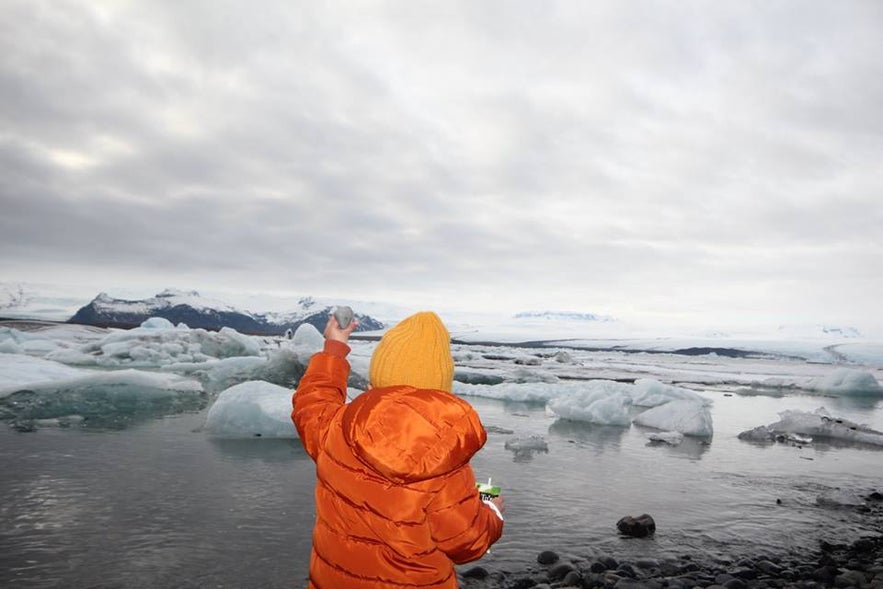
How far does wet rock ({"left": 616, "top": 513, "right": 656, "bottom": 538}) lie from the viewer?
18.5ft

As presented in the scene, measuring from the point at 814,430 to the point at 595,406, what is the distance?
478cm

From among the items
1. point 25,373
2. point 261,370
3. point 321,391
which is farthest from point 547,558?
point 261,370

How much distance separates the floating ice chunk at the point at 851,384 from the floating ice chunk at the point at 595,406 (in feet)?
55.2

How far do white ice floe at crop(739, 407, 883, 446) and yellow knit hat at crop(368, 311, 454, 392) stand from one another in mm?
12495

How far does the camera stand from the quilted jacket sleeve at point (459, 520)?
183cm

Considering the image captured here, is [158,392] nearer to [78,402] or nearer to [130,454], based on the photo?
[78,402]

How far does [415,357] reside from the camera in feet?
6.39

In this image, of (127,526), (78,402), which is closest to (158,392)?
(78,402)

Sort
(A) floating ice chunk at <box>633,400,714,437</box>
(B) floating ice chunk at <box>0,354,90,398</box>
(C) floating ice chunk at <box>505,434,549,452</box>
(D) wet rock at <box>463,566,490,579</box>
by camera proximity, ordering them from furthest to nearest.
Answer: (A) floating ice chunk at <box>633,400,714,437</box>
(B) floating ice chunk at <box>0,354,90,398</box>
(C) floating ice chunk at <box>505,434,549,452</box>
(D) wet rock at <box>463,566,490,579</box>

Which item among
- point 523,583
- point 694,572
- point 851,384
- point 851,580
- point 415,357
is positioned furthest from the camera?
point 851,384

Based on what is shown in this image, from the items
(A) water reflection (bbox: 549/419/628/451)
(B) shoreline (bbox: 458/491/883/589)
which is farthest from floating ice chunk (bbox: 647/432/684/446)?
(B) shoreline (bbox: 458/491/883/589)

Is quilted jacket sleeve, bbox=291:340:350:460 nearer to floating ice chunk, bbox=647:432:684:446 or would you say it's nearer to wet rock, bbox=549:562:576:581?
wet rock, bbox=549:562:576:581

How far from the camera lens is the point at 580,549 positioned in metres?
5.16

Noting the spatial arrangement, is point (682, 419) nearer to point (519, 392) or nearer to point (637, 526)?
point (519, 392)
